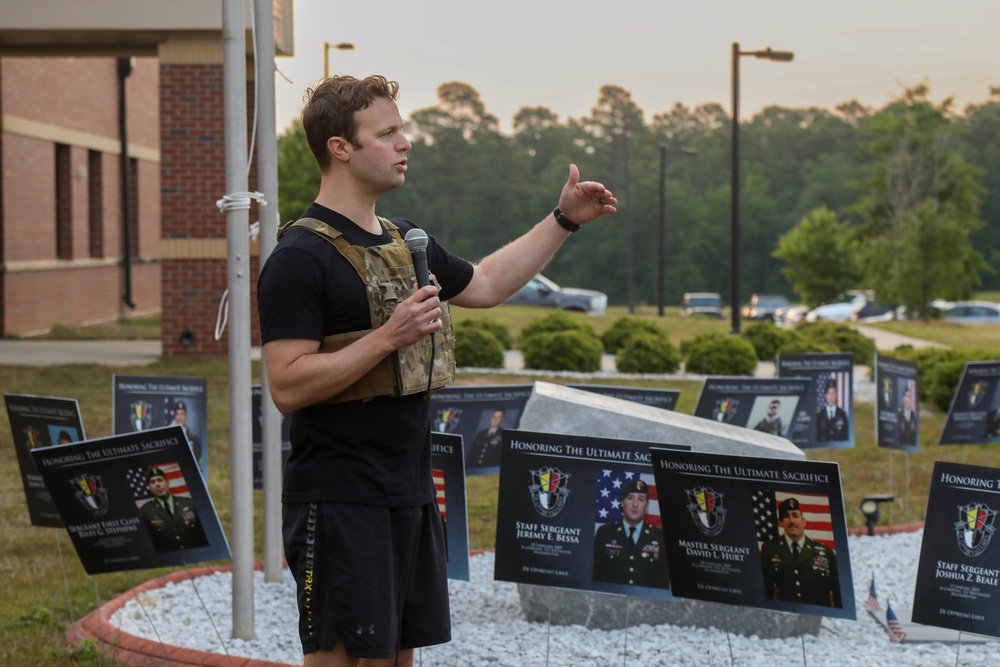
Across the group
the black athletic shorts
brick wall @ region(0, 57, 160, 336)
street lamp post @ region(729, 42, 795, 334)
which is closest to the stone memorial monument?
the black athletic shorts

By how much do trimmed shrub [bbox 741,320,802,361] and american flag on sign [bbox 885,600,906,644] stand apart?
13.5 metres

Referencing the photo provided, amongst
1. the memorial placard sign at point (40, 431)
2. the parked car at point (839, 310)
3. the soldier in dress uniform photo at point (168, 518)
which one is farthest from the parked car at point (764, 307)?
the soldier in dress uniform photo at point (168, 518)

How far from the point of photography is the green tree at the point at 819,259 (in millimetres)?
58156

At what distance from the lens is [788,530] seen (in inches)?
176

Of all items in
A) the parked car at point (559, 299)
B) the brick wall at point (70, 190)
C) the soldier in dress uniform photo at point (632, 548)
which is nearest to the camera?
the soldier in dress uniform photo at point (632, 548)

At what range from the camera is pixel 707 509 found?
15.0 feet

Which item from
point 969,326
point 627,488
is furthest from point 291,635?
point 969,326

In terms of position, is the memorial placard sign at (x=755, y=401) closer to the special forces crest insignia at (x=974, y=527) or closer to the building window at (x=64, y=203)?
the special forces crest insignia at (x=974, y=527)

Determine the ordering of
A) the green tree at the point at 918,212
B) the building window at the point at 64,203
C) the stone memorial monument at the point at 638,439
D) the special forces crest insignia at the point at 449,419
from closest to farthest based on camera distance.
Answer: the stone memorial monument at the point at 638,439 → the special forces crest insignia at the point at 449,419 → the building window at the point at 64,203 → the green tree at the point at 918,212

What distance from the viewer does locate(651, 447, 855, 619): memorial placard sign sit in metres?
4.46

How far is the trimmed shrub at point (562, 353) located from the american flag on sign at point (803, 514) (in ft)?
44.1

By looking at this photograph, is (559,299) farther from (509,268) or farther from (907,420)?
(509,268)

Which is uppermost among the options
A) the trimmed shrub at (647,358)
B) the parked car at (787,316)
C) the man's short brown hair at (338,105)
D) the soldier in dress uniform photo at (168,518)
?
the man's short brown hair at (338,105)

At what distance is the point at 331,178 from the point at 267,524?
335cm
